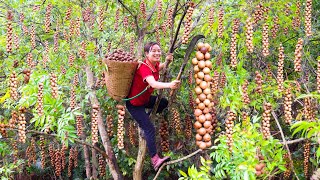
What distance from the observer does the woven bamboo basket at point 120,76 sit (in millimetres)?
3462

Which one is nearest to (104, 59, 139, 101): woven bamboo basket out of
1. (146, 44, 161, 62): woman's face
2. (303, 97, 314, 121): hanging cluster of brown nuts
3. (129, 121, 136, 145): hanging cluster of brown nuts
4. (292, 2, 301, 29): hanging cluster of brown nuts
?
(146, 44, 161, 62): woman's face

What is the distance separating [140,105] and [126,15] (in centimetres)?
148

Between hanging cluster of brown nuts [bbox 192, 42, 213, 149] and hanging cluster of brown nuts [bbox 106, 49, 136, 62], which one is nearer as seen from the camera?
hanging cluster of brown nuts [bbox 192, 42, 213, 149]

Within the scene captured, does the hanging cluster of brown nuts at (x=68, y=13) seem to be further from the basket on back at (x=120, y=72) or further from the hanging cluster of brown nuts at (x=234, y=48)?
the hanging cluster of brown nuts at (x=234, y=48)

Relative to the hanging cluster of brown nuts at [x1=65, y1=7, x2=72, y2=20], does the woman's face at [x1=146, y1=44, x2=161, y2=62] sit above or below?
below

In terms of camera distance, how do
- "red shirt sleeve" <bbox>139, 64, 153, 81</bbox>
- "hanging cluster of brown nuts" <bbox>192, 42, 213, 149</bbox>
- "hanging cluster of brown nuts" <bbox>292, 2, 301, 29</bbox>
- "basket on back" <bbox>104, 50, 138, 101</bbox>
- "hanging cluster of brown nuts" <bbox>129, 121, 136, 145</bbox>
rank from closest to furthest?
"hanging cluster of brown nuts" <bbox>192, 42, 213, 149</bbox>
"red shirt sleeve" <bbox>139, 64, 153, 81</bbox>
"basket on back" <bbox>104, 50, 138, 101</bbox>
"hanging cluster of brown nuts" <bbox>292, 2, 301, 29</bbox>
"hanging cluster of brown nuts" <bbox>129, 121, 136, 145</bbox>

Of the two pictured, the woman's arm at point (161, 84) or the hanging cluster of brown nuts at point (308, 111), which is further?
the hanging cluster of brown nuts at point (308, 111)

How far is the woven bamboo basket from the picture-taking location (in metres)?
3.46

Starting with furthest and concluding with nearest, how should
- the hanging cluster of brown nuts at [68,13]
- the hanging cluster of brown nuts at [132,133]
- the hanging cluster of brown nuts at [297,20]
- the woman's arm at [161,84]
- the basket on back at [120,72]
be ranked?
1. the hanging cluster of brown nuts at [132,133]
2. the hanging cluster of brown nuts at [68,13]
3. the hanging cluster of brown nuts at [297,20]
4. the basket on back at [120,72]
5. the woman's arm at [161,84]

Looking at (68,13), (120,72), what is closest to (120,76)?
(120,72)

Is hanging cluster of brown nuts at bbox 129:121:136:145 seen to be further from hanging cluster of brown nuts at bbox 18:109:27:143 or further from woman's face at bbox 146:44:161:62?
hanging cluster of brown nuts at bbox 18:109:27:143

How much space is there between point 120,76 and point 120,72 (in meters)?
0.04

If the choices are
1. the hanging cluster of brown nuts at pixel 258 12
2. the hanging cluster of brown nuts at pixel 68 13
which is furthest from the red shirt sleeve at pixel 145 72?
the hanging cluster of brown nuts at pixel 68 13

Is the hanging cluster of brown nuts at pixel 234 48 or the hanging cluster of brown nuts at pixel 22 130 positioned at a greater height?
the hanging cluster of brown nuts at pixel 234 48
